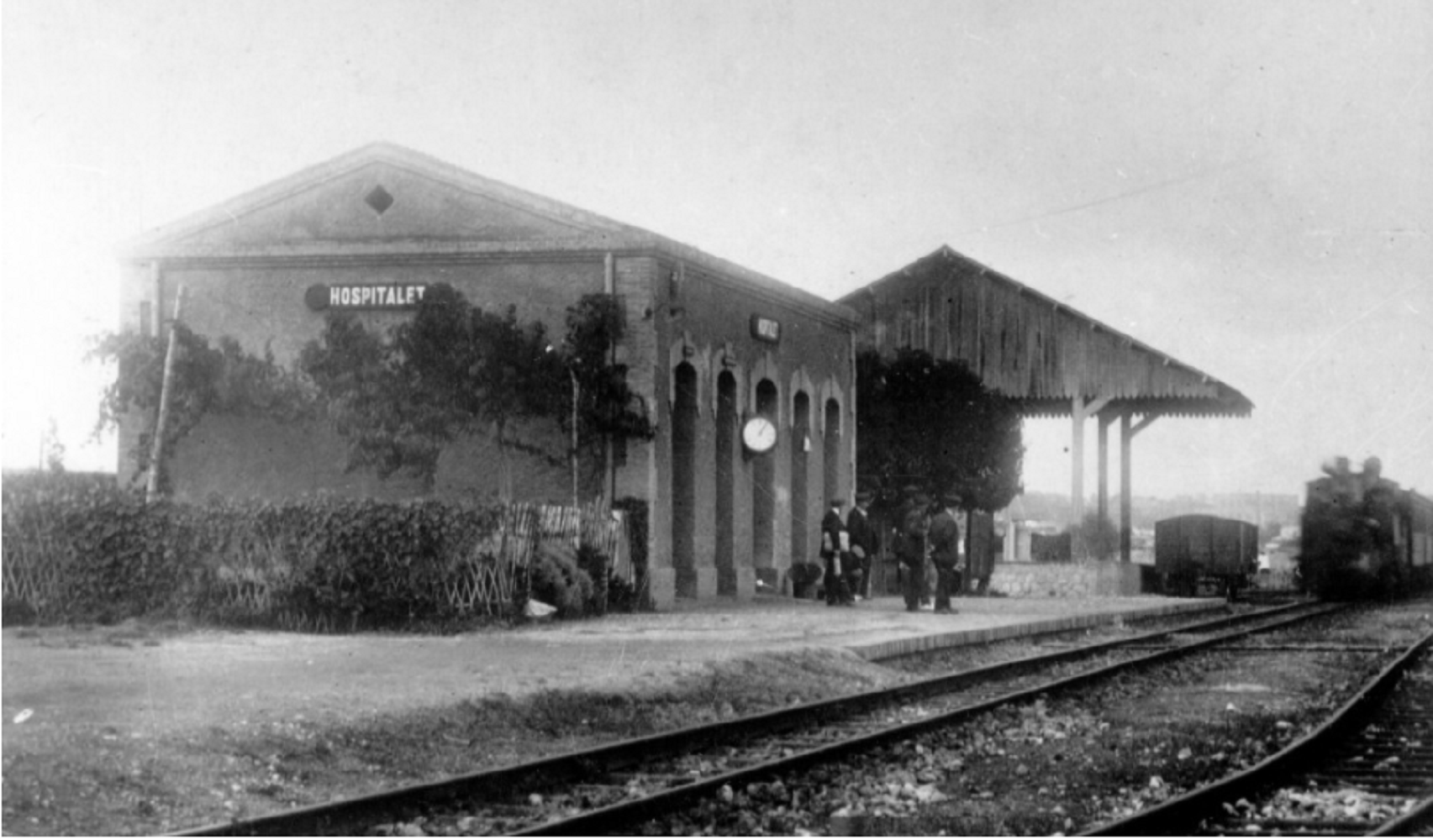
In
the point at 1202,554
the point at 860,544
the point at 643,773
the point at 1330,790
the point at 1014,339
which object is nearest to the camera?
the point at 1330,790

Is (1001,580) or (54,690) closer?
(54,690)

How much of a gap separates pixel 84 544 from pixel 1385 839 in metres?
13.0

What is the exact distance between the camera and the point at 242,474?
83.1 ft

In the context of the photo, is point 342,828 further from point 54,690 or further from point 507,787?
point 54,690

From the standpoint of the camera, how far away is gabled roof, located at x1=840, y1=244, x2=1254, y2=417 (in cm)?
3794

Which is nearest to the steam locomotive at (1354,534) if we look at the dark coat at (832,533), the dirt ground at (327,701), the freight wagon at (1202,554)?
the freight wagon at (1202,554)

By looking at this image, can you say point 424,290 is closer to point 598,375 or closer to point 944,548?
point 598,375

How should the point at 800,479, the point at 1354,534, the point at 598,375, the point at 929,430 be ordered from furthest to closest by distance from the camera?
the point at 1354,534 → the point at 929,430 → the point at 800,479 → the point at 598,375

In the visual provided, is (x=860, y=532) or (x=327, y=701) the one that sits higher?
(x=860, y=532)

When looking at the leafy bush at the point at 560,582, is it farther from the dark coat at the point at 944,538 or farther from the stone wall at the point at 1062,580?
the stone wall at the point at 1062,580

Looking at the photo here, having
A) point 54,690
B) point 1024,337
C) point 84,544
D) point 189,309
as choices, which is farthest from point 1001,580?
point 54,690

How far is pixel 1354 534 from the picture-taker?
42250 millimetres

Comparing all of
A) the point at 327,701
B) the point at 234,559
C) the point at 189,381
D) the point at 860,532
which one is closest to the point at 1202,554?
the point at 860,532

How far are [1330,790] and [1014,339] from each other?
29.0m
